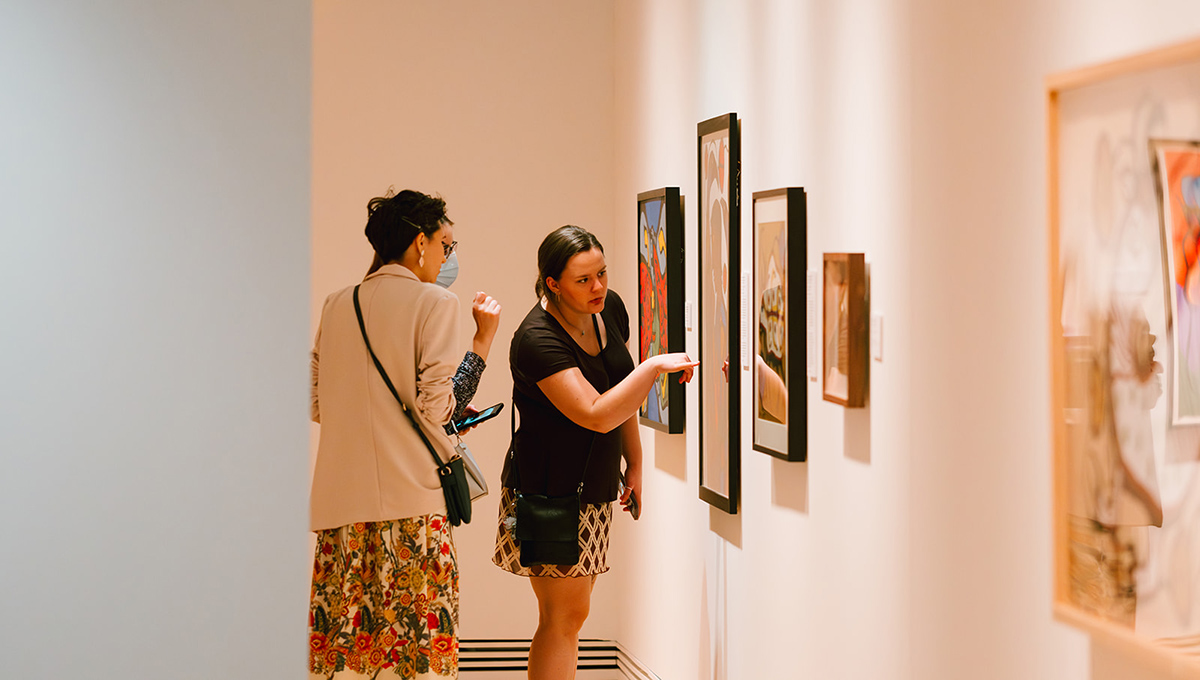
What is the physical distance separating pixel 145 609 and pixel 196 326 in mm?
534

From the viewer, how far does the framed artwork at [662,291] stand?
14.7 feet

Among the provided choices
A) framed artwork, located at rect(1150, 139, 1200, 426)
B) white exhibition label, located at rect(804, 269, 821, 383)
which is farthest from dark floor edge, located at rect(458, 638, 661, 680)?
framed artwork, located at rect(1150, 139, 1200, 426)

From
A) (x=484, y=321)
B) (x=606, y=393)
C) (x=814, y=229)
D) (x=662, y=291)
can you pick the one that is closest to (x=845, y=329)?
(x=814, y=229)

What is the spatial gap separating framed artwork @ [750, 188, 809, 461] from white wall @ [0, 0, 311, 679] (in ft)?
4.85

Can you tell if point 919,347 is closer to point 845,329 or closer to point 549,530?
point 845,329

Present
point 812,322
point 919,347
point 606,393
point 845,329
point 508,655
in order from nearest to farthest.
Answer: point 919,347
point 845,329
point 812,322
point 606,393
point 508,655

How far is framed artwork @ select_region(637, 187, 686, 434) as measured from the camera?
177 inches

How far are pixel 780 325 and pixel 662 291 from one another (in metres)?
1.38

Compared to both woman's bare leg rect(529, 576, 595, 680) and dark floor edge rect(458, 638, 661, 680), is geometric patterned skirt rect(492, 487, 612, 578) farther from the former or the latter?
dark floor edge rect(458, 638, 661, 680)

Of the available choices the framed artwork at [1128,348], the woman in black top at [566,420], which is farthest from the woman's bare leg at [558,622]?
the framed artwork at [1128,348]

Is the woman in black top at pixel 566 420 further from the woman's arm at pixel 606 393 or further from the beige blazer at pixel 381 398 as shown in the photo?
the beige blazer at pixel 381 398

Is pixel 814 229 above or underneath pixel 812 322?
above

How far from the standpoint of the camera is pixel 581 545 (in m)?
3.88

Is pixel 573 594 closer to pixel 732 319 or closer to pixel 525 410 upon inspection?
pixel 525 410
